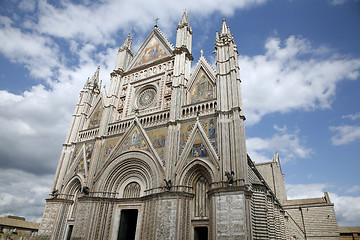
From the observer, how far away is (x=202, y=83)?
723 inches

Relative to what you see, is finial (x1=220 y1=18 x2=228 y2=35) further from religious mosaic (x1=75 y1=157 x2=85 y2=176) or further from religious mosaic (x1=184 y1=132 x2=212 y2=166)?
religious mosaic (x1=75 y1=157 x2=85 y2=176)

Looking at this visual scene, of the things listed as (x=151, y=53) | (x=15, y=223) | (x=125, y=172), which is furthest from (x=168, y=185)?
(x=15, y=223)

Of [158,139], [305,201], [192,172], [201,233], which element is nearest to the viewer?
[201,233]

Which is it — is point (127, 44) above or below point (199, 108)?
above

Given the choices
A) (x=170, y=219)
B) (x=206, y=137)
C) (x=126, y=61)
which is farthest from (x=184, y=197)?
(x=126, y=61)

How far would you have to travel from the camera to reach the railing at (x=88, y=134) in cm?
2191

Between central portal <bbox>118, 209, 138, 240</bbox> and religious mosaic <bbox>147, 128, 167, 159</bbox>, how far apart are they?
16.6 ft

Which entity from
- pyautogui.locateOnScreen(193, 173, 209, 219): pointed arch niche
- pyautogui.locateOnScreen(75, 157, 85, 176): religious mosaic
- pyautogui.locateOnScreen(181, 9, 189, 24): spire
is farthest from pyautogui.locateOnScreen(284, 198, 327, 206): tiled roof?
pyautogui.locateOnScreen(181, 9, 189, 24): spire

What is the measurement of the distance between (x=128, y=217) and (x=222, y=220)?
848 cm

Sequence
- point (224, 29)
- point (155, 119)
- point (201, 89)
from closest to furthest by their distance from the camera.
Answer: point (201, 89) → point (155, 119) → point (224, 29)

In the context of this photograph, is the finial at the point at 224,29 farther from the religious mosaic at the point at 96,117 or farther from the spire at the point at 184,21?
the religious mosaic at the point at 96,117

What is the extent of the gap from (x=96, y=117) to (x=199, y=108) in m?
11.4

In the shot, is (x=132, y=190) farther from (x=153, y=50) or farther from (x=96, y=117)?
(x=153, y=50)

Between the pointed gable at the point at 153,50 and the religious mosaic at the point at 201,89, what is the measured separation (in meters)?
4.83
